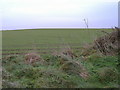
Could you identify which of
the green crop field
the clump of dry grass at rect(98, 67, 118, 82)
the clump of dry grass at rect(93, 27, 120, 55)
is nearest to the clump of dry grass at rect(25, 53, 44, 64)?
the green crop field

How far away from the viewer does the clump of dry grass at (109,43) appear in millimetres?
8383

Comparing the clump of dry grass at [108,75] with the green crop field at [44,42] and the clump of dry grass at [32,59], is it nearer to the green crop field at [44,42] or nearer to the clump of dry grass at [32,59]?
the clump of dry grass at [32,59]

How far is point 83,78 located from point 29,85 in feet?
5.15

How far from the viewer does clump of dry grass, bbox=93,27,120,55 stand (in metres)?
8.38

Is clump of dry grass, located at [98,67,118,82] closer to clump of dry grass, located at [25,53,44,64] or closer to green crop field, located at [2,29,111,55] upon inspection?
clump of dry grass, located at [25,53,44,64]

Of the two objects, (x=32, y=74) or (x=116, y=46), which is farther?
(x=116, y=46)

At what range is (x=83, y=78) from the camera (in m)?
5.61

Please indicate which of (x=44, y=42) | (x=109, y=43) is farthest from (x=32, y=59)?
(x=44, y=42)

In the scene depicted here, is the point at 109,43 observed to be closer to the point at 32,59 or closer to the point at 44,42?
the point at 32,59

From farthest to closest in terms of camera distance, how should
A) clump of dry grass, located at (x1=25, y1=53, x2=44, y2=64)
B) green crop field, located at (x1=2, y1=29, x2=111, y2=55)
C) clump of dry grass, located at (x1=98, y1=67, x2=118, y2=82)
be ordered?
green crop field, located at (x1=2, y1=29, x2=111, y2=55), clump of dry grass, located at (x1=25, y1=53, x2=44, y2=64), clump of dry grass, located at (x1=98, y1=67, x2=118, y2=82)

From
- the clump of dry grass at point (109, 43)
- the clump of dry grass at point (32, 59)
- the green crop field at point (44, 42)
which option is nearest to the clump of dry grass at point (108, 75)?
the clump of dry grass at point (109, 43)

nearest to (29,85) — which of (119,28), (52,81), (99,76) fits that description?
(52,81)

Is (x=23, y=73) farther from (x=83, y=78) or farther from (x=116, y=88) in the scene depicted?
(x=116, y=88)

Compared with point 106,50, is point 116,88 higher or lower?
lower
